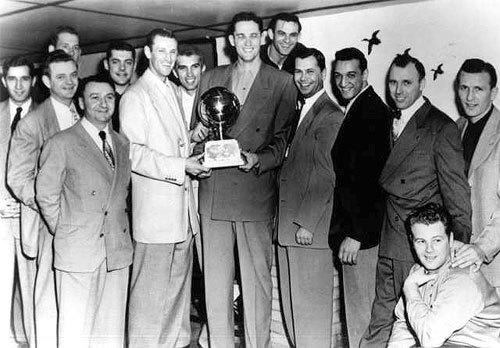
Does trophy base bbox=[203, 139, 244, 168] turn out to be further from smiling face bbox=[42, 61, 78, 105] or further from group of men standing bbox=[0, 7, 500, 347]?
smiling face bbox=[42, 61, 78, 105]

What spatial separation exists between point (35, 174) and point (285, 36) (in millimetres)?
1624

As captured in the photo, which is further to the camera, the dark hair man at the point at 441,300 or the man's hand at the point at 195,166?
the man's hand at the point at 195,166

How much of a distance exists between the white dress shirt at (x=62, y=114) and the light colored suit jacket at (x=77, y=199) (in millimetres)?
369

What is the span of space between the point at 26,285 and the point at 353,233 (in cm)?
183

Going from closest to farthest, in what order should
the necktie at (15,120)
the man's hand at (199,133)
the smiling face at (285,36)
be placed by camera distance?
1. the man's hand at (199,133)
2. the necktie at (15,120)
3. the smiling face at (285,36)

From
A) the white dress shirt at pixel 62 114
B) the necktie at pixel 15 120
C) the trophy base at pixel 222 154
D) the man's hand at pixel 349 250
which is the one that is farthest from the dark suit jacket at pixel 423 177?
the necktie at pixel 15 120

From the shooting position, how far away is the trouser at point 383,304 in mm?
2809

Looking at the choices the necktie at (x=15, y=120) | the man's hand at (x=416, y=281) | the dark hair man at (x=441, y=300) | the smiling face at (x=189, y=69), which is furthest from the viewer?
the smiling face at (x=189, y=69)

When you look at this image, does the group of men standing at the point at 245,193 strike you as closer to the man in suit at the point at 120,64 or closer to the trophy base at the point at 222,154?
the trophy base at the point at 222,154

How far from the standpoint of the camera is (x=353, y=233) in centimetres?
284

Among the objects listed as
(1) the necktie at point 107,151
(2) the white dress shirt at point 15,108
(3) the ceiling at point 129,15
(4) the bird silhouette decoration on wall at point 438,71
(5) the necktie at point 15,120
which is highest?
(3) the ceiling at point 129,15

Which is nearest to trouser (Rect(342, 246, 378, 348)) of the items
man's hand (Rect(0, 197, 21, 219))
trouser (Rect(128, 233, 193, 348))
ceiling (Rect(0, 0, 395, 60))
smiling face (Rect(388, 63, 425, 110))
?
smiling face (Rect(388, 63, 425, 110))

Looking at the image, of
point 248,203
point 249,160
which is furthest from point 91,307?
point 249,160

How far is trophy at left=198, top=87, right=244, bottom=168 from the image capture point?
2727 millimetres
